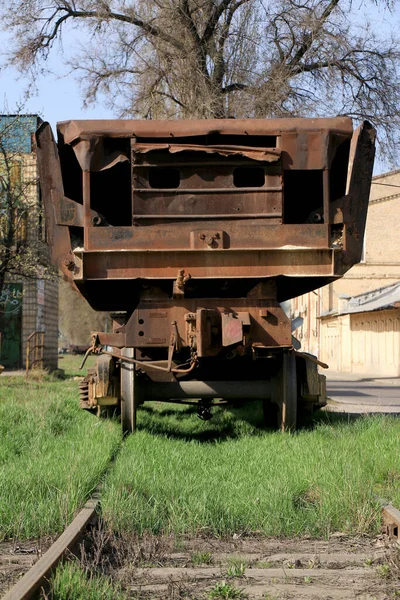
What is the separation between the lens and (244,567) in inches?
156

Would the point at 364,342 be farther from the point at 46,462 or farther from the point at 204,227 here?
the point at 46,462

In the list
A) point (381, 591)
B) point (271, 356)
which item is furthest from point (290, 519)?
point (271, 356)

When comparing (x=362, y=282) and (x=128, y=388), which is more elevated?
(x=362, y=282)

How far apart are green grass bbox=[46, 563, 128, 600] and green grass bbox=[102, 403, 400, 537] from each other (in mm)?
1034

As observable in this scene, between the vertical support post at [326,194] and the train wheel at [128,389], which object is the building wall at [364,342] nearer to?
the vertical support post at [326,194]

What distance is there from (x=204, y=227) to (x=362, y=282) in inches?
1484

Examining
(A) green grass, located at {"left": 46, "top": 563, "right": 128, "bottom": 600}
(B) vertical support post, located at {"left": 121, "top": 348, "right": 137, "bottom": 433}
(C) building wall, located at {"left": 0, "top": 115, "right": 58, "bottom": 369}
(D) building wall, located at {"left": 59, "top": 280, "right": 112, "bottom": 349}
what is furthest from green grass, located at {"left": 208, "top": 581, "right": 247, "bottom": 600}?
(D) building wall, located at {"left": 59, "top": 280, "right": 112, "bottom": 349}

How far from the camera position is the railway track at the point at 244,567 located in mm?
3607

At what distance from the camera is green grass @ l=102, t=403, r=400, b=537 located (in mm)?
4758

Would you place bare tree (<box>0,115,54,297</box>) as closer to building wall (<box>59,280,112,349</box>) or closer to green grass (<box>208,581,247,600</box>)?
green grass (<box>208,581,247,600</box>)

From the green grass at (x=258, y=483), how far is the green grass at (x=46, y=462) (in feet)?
0.74

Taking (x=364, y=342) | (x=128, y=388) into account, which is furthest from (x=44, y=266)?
(x=364, y=342)

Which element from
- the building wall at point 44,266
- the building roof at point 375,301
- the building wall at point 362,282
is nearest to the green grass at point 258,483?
the building wall at point 44,266

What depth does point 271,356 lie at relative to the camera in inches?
311
